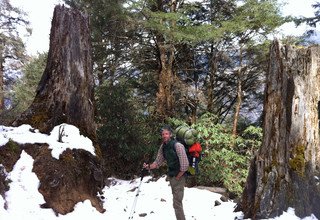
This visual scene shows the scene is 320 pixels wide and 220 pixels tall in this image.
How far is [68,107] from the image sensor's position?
8.11 meters

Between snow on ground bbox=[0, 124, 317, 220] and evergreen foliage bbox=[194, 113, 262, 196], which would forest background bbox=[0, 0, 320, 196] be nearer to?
evergreen foliage bbox=[194, 113, 262, 196]

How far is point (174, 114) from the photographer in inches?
579

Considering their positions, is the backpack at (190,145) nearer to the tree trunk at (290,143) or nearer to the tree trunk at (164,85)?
the tree trunk at (290,143)

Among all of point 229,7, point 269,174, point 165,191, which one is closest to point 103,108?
point 165,191

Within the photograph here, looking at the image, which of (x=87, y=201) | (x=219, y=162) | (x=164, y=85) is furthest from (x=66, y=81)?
(x=164, y=85)

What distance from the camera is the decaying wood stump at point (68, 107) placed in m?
6.79

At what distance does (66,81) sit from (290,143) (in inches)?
212

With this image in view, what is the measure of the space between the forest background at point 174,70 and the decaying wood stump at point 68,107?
990 millimetres

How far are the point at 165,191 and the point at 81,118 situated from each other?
313 centimetres

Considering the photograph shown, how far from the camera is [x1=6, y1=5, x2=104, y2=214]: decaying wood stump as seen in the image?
679 centimetres

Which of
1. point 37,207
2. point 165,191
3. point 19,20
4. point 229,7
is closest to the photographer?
point 37,207

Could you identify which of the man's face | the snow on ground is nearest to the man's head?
the man's face

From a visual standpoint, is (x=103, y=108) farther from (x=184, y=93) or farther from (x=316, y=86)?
(x=316, y=86)

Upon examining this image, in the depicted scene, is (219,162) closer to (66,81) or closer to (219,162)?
(219,162)
